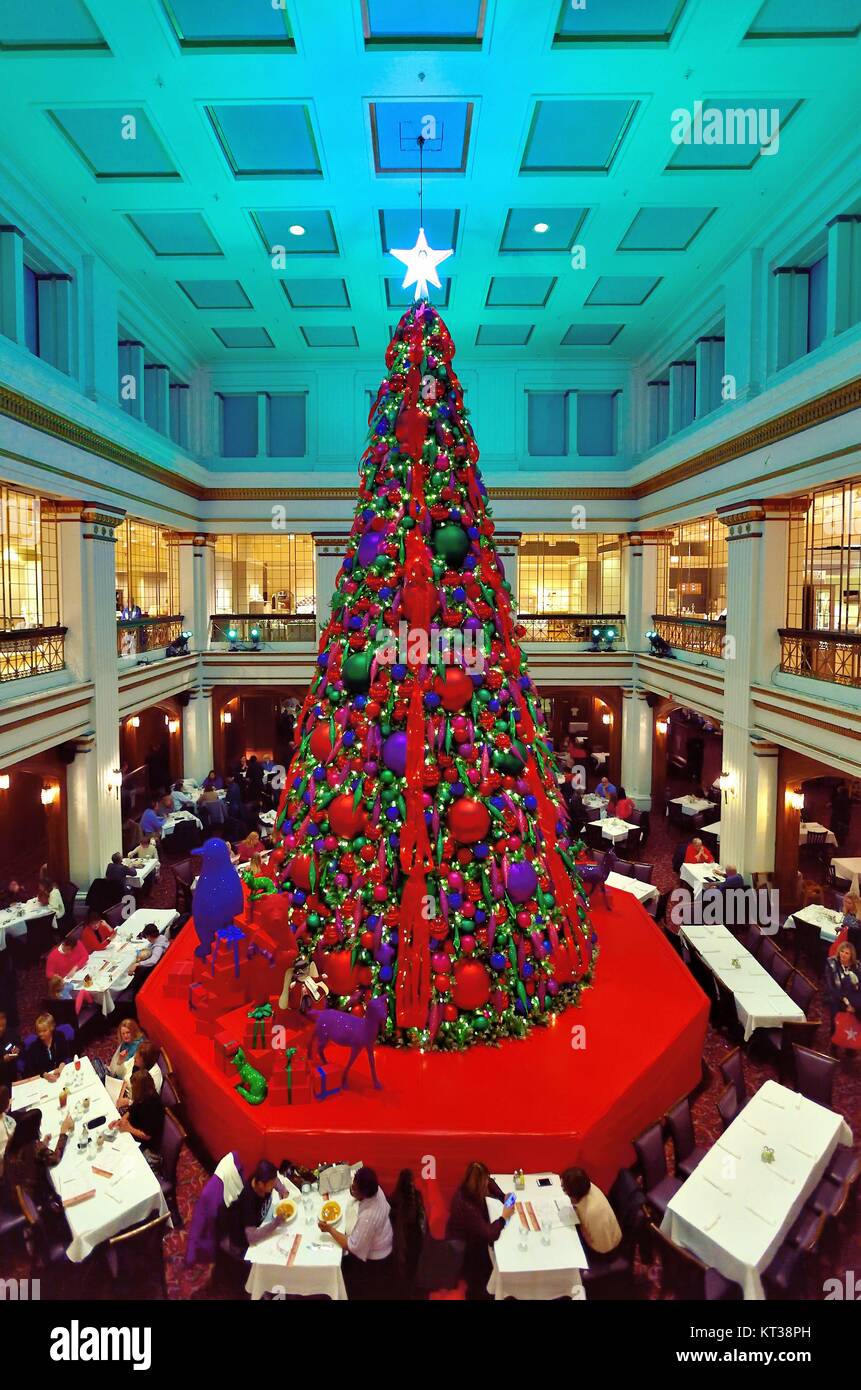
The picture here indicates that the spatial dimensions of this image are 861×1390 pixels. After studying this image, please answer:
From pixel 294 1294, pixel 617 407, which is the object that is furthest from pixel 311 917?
pixel 617 407

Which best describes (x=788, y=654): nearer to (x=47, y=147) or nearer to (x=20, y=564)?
(x=47, y=147)

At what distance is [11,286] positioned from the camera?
29.6 feet

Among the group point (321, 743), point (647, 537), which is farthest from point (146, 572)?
point (321, 743)

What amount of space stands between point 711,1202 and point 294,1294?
2787 millimetres

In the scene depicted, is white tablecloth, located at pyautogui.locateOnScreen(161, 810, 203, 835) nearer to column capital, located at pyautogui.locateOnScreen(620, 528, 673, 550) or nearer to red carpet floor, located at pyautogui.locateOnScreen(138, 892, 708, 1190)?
red carpet floor, located at pyautogui.locateOnScreen(138, 892, 708, 1190)

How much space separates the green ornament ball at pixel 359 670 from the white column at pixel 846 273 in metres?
7.07

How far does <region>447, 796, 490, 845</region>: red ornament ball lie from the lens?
6.22 metres

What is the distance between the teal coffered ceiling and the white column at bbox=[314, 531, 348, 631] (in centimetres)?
501

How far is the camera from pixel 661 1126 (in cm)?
586

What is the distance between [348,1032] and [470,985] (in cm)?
108

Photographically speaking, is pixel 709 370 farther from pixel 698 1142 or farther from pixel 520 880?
pixel 698 1142

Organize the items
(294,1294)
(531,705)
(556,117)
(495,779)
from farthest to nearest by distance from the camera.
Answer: (556,117)
(531,705)
(495,779)
(294,1294)

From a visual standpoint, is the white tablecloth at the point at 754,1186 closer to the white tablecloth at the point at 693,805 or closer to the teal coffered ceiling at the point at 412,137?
the white tablecloth at the point at 693,805

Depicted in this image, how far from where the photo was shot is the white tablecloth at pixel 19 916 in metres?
9.16
